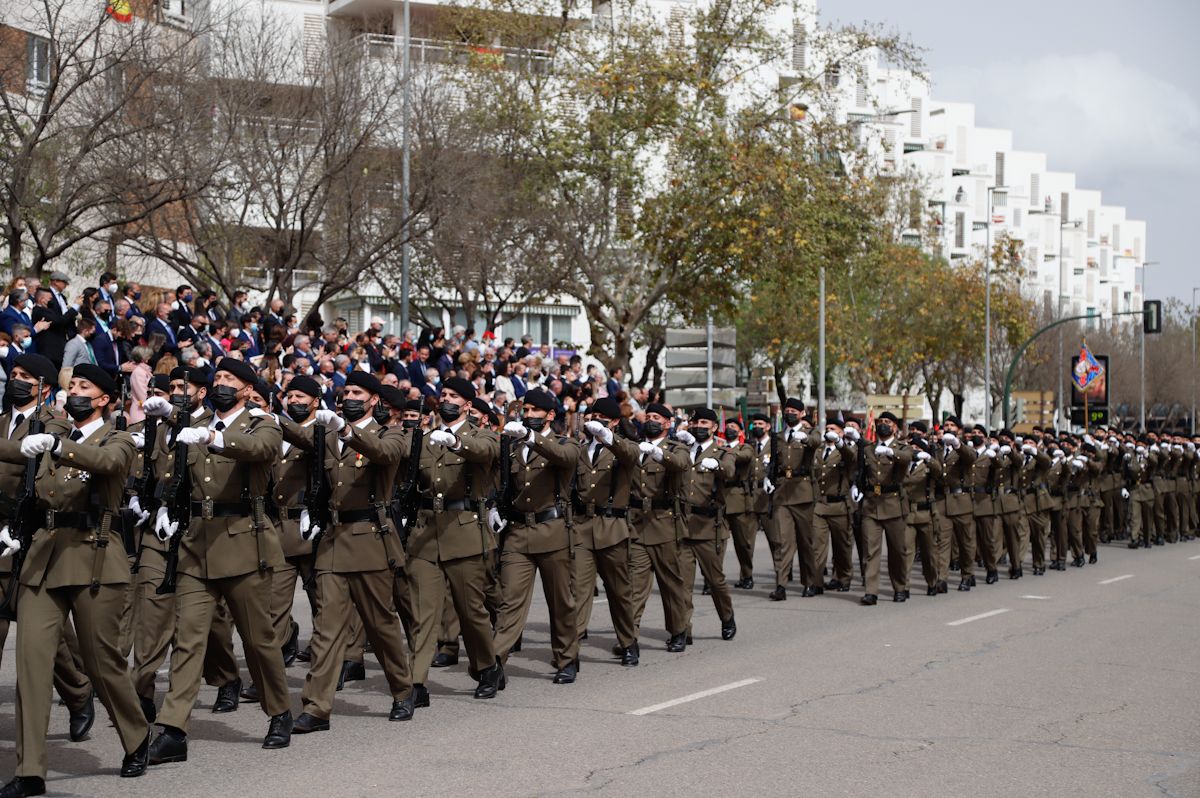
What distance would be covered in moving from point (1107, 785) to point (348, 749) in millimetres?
3915

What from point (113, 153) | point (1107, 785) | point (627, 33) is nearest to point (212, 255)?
point (113, 153)

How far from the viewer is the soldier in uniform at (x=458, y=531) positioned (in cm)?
1024

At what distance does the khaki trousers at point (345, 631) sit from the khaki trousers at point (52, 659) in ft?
4.27

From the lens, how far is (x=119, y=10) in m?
25.4

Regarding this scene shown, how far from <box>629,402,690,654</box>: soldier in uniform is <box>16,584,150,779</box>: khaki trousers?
5.47m

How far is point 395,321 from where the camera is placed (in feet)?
159

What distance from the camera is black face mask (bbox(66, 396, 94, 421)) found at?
7906 millimetres

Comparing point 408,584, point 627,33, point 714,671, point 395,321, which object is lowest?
point 714,671

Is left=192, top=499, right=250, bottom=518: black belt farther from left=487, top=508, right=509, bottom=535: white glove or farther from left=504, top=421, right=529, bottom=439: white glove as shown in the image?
left=487, top=508, right=509, bottom=535: white glove

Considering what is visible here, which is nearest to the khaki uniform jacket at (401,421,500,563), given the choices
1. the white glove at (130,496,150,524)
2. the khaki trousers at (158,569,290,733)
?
the white glove at (130,496,150,524)

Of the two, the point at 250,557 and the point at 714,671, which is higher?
the point at 250,557

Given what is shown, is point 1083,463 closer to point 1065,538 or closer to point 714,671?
point 1065,538

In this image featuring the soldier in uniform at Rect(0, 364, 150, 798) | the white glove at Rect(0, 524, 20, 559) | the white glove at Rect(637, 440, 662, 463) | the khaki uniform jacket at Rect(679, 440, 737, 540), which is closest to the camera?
the soldier in uniform at Rect(0, 364, 150, 798)

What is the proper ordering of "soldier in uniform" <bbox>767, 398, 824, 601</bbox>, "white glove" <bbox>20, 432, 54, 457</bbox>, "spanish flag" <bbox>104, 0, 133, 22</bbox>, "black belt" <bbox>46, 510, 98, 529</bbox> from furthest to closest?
"spanish flag" <bbox>104, 0, 133, 22</bbox>
"soldier in uniform" <bbox>767, 398, 824, 601</bbox>
"black belt" <bbox>46, 510, 98, 529</bbox>
"white glove" <bbox>20, 432, 54, 457</bbox>
